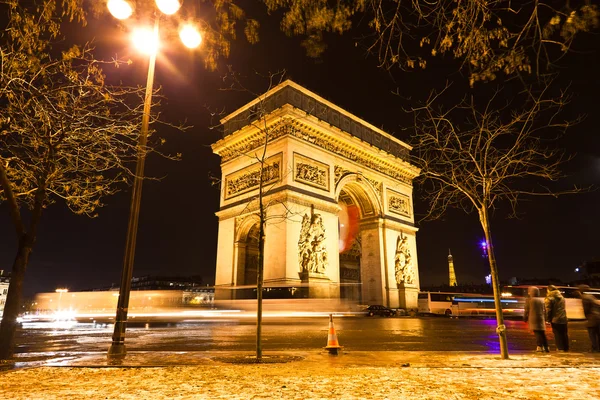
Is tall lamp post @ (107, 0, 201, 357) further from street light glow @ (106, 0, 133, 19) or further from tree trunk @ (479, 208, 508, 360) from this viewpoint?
tree trunk @ (479, 208, 508, 360)

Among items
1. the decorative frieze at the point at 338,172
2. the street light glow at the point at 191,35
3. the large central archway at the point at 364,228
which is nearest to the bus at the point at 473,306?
the large central archway at the point at 364,228

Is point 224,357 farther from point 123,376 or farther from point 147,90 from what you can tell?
point 147,90

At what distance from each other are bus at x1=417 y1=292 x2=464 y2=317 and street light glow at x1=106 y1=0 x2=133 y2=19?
28.7m

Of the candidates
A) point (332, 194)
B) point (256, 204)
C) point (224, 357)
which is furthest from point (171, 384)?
point (332, 194)

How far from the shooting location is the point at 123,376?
5.57 meters

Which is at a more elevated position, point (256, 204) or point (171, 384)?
point (256, 204)

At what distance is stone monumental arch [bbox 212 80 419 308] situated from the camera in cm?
2231

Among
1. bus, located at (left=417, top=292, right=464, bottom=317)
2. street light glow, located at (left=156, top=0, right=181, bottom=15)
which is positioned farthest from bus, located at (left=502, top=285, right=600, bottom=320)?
street light glow, located at (left=156, top=0, right=181, bottom=15)

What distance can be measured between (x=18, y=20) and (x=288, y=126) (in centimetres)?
1787

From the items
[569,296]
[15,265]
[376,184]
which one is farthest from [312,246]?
[569,296]

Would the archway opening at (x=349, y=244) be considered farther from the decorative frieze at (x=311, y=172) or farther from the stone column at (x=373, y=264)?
the decorative frieze at (x=311, y=172)

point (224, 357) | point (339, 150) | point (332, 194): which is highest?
point (339, 150)

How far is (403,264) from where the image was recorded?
98.2 feet

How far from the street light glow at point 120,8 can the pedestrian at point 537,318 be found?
968 cm
